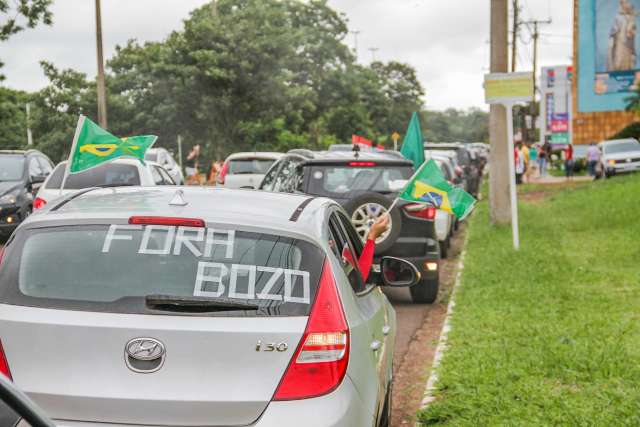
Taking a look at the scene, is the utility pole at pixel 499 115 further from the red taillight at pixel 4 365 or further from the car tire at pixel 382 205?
the red taillight at pixel 4 365

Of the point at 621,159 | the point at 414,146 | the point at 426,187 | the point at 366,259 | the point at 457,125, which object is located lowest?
the point at 457,125

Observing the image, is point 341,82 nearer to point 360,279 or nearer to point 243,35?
point 243,35

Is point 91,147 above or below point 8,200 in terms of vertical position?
above

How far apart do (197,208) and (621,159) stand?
37.4m

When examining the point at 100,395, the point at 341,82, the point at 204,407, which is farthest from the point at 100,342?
the point at 341,82

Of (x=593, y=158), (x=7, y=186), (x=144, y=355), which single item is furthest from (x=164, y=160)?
(x=593, y=158)

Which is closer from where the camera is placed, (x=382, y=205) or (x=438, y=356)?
(x=438, y=356)

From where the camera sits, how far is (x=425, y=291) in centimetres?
1166

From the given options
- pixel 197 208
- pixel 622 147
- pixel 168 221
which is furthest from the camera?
pixel 622 147

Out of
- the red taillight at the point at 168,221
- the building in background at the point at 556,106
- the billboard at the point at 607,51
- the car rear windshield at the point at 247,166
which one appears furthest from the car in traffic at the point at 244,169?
the building in background at the point at 556,106

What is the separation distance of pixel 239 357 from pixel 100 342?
1.63ft

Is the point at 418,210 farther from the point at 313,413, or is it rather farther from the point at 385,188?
the point at 313,413

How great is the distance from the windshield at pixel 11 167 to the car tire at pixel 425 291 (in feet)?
29.4

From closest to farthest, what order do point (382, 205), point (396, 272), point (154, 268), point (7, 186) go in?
point (154, 268)
point (396, 272)
point (382, 205)
point (7, 186)
